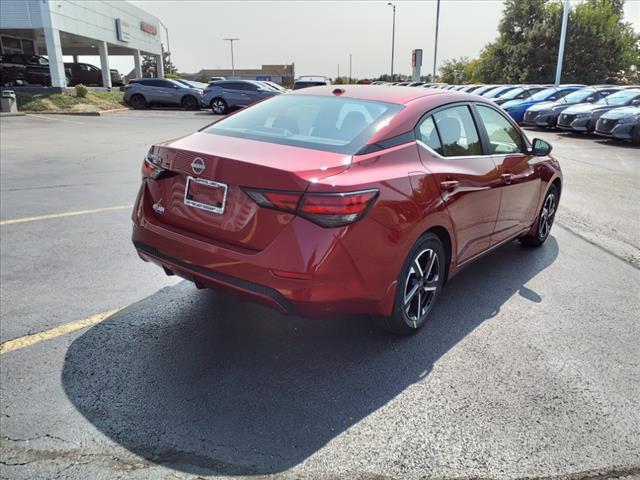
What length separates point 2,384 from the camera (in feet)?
9.64

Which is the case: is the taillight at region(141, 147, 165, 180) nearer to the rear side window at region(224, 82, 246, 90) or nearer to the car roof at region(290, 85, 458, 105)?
the car roof at region(290, 85, 458, 105)

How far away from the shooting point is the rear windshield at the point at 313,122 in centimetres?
323

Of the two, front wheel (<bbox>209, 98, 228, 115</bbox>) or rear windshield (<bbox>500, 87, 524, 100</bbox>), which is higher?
rear windshield (<bbox>500, 87, 524, 100</bbox>)

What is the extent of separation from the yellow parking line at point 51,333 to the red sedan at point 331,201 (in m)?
0.73

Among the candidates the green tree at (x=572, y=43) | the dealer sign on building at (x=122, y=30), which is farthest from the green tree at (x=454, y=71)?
the dealer sign on building at (x=122, y=30)

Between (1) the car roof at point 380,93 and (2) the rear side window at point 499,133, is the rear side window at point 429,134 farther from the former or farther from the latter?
(2) the rear side window at point 499,133

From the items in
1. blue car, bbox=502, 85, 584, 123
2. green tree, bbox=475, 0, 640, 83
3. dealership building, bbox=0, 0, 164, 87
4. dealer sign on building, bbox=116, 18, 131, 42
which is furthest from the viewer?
green tree, bbox=475, 0, 640, 83

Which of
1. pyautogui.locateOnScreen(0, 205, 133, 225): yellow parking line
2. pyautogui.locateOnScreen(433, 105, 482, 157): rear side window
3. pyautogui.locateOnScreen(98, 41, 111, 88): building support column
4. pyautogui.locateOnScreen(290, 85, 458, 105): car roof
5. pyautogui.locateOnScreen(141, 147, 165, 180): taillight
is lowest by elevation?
pyautogui.locateOnScreen(0, 205, 133, 225): yellow parking line

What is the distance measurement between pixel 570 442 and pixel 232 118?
3.01m

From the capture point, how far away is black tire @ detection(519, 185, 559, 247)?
545cm

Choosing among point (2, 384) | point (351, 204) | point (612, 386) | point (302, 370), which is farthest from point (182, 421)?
point (612, 386)

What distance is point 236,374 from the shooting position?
306cm

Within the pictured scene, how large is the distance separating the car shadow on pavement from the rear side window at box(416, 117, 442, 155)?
128cm

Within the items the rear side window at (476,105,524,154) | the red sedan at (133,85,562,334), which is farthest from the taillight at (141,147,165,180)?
the rear side window at (476,105,524,154)
